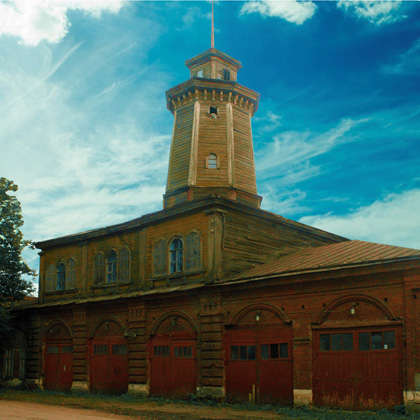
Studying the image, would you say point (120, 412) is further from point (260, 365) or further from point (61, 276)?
point (61, 276)

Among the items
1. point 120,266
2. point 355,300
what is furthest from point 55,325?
point 355,300

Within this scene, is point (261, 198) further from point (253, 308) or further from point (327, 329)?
point (327, 329)

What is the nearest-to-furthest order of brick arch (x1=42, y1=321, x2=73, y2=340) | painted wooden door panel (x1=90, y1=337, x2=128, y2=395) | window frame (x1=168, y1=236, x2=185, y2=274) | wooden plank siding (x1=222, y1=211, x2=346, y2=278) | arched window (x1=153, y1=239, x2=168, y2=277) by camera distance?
wooden plank siding (x1=222, y1=211, x2=346, y2=278) < window frame (x1=168, y1=236, x2=185, y2=274) < arched window (x1=153, y1=239, x2=168, y2=277) < painted wooden door panel (x1=90, y1=337, x2=128, y2=395) < brick arch (x1=42, y1=321, x2=73, y2=340)

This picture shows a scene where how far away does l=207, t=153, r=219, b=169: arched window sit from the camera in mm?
29281

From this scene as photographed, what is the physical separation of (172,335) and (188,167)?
9.19m

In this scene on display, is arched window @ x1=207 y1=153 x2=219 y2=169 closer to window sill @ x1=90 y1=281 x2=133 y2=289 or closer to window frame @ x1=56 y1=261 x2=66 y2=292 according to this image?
window sill @ x1=90 y1=281 x2=133 y2=289

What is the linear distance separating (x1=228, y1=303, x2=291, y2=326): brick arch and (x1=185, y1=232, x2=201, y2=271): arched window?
3282mm

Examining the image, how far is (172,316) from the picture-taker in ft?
81.0

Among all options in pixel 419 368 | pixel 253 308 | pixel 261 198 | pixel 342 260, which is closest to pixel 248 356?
pixel 253 308

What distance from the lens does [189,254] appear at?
24969 mm

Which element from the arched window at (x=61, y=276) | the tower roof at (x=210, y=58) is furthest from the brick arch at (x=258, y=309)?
the tower roof at (x=210, y=58)

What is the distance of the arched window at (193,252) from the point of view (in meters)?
24.5

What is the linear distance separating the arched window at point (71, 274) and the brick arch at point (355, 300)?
16.7 meters

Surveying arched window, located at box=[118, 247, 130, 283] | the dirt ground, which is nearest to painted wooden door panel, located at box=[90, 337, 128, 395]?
the dirt ground
